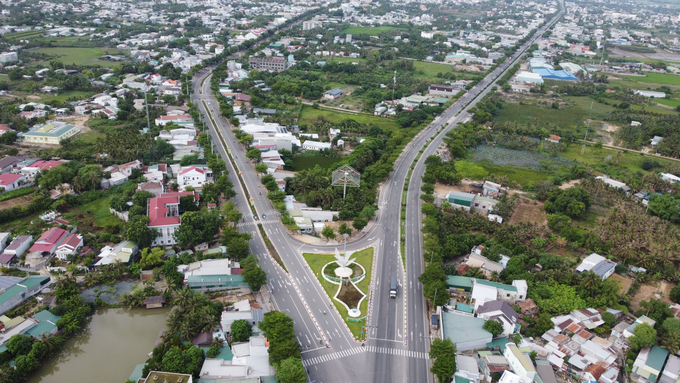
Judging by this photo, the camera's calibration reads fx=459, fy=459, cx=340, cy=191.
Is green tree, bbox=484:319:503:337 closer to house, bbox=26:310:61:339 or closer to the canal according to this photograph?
the canal

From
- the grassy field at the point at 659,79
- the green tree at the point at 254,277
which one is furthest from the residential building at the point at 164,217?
the grassy field at the point at 659,79

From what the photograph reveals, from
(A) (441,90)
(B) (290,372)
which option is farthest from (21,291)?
(A) (441,90)

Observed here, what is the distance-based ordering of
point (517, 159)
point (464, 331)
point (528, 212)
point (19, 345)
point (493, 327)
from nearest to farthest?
point (19, 345), point (493, 327), point (464, 331), point (528, 212), point (517, 159)

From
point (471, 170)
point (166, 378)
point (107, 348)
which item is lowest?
point (107, 348)

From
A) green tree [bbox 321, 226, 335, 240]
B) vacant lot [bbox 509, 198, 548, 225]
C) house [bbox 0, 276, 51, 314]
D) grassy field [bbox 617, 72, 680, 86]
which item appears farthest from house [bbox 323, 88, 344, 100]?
grassy field [bbox 617, 72, 680, 86]

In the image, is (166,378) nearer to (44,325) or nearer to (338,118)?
(44,325)

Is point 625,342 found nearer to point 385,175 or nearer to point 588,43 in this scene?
point 385,175
